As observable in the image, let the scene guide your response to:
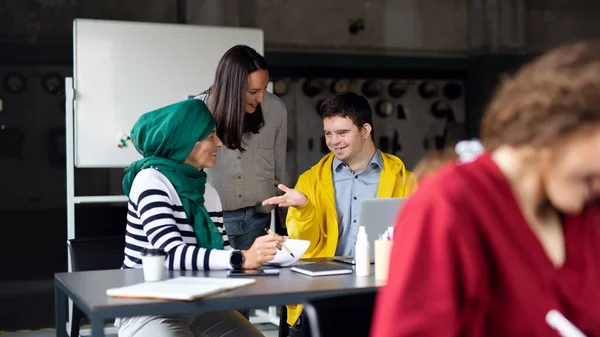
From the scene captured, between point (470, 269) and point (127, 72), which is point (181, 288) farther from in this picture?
point (127, 72)

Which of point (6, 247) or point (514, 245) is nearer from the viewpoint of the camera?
point (514, 245)

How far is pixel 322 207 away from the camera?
10.8 ft

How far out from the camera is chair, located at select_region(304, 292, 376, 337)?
1.69m

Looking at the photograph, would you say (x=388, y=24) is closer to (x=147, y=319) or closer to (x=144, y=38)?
(x=144, y=38)

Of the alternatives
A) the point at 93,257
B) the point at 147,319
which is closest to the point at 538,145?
the point at 147,319

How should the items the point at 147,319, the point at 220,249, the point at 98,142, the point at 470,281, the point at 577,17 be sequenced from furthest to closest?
1. the point at 577,17
2. the point at 98,142
3. the point at 220,249
4. the point at 147,319
5. the point at 470,281

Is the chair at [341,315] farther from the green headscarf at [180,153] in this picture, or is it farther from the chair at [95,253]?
the chair at [95,253]

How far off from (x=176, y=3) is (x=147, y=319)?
19.8 feet

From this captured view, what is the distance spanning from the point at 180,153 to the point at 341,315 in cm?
117

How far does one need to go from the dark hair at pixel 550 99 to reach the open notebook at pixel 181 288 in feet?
3.96

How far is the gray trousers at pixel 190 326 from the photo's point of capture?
240 centimetres

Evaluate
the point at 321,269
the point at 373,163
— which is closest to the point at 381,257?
the point at 321,269

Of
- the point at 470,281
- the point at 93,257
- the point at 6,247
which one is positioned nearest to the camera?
the point at 470,281

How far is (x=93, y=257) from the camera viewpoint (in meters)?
3.10
